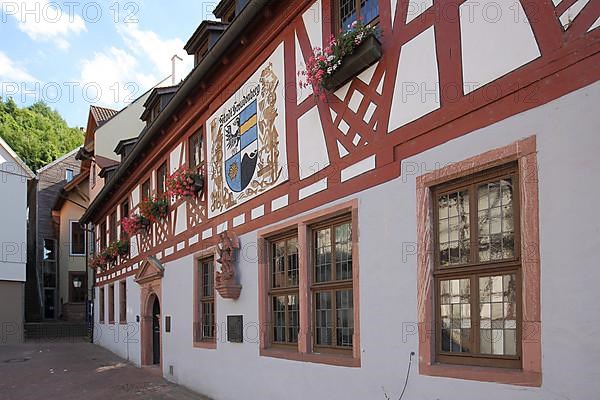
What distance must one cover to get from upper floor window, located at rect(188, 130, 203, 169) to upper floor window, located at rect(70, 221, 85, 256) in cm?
2386

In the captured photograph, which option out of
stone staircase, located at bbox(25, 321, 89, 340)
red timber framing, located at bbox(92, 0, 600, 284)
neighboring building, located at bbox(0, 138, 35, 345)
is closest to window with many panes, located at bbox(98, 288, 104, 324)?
neighboring building, located at bbox(0, 138, 35, 345)

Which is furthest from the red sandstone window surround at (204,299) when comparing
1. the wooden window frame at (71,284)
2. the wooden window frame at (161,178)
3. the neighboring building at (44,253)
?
the wooden window frame at (71,284)

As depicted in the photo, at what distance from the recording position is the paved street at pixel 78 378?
40.6 feet

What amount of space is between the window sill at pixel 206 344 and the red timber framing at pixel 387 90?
176 centimetres

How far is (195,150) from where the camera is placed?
12719 millimetres

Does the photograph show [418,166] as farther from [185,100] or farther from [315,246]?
[185,100]

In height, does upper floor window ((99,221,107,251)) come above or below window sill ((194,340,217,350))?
above

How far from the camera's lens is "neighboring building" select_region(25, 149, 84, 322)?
32.1 meters

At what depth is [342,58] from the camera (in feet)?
21.2

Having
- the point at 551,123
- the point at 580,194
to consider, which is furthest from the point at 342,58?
the point at 580,194

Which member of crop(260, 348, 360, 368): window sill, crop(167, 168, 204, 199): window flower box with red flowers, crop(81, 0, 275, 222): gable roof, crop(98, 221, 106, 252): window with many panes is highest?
crop(81, 0, 275, 222): gable roof

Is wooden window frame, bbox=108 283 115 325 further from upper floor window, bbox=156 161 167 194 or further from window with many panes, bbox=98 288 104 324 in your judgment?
upper floor window, bbox=156 161 167 194

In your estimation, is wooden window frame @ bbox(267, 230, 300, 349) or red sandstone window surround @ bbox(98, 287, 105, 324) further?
red sandstone window surround @ bbox(98, 287, 105, 324)

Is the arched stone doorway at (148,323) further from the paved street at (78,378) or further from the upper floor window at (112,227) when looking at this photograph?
the upper floor window at (112,227)
